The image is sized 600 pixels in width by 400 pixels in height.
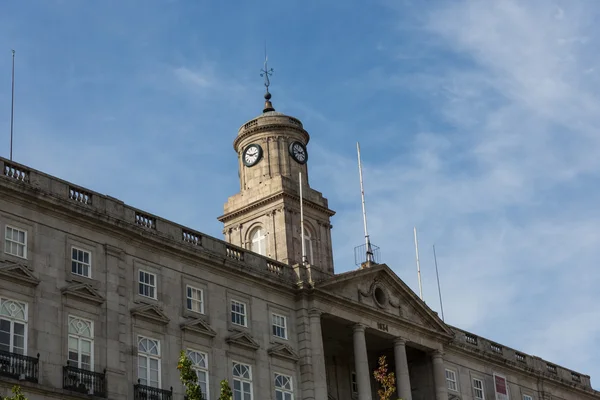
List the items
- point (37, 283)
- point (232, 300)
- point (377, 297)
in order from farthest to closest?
point (377, 297) → point (232, 300) → point (37, 283)

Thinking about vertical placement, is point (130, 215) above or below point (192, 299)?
above

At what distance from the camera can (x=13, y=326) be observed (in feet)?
153

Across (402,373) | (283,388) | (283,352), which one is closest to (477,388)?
(402,373)

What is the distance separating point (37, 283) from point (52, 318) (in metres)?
1.53

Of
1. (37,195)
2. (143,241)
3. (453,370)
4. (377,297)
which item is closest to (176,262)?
(143,241)

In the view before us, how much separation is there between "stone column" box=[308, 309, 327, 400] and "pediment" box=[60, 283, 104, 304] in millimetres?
13209

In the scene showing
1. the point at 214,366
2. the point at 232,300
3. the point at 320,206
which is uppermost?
the point at 320,206

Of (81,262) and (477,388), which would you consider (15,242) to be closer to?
(81,262)

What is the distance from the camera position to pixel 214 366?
54469 mm

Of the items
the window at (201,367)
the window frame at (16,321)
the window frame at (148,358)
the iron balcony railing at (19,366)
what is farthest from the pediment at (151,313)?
the iron balcony railing at (19,366)

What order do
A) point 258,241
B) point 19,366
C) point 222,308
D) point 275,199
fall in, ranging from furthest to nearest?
point 258,241, point 275,199, point 222,308, point 19,366

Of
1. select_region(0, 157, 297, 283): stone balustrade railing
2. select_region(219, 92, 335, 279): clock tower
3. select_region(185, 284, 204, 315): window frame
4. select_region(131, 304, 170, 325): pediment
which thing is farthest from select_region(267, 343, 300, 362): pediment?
select_region(219, 92, 335, 279): clock tower

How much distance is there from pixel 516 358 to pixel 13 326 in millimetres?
38674

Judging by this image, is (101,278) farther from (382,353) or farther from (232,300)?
(382,353)
